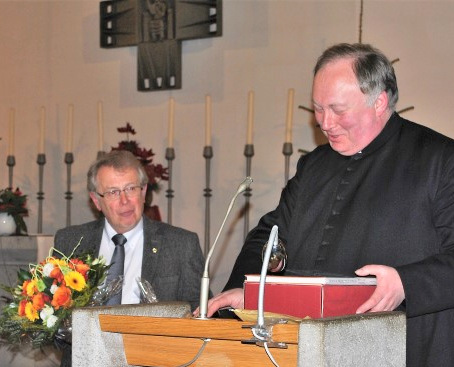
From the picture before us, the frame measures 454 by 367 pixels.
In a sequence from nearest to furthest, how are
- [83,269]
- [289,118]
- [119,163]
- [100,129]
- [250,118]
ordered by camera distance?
[83,269], [119,163], [289,118], [250,118], [100,129]

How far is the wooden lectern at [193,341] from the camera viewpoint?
7.93 feet

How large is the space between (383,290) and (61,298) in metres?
1.36

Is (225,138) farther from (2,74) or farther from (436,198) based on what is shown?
(436,198)

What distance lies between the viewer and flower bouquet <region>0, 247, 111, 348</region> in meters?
3.56

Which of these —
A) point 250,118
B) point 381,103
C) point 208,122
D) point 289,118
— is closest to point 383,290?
point 381,103

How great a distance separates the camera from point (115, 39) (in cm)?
752

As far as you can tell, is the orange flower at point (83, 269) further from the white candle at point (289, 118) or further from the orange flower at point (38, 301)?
the white candle at point (289, 118)

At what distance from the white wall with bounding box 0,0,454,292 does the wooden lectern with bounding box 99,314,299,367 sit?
12.3 ft

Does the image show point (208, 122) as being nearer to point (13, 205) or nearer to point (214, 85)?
point (214, 85)

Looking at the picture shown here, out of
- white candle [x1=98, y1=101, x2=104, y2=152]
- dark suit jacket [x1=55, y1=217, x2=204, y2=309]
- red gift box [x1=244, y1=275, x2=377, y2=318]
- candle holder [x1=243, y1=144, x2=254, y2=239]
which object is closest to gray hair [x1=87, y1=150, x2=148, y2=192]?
dark suit jacket [x1=55, y1=217, x2=204, y2=309]

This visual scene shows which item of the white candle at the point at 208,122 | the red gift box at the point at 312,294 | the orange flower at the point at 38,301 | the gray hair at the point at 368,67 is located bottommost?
the orange flower at the point at 38,301

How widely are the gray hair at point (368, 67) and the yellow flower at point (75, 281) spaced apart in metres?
1.21

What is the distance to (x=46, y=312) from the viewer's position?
355 centimetres

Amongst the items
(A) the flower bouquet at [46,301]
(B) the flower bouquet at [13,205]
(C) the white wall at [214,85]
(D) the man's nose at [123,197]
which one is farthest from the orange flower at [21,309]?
(C) the white wall at [214,85]
